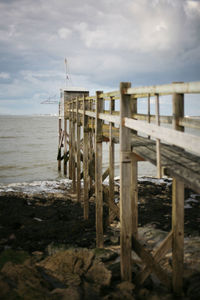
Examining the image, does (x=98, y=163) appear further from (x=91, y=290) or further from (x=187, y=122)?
(x=187, y=122)

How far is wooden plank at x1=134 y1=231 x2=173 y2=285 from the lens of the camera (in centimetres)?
396

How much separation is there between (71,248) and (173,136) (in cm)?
461

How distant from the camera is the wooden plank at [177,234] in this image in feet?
11.9

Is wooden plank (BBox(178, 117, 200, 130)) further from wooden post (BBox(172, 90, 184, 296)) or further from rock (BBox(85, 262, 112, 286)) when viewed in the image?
rock (BBox(85, 262, 112, 286))

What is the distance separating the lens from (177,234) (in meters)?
3.82

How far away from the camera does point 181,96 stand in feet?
10.4

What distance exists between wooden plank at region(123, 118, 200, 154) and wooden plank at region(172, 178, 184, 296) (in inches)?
32.8

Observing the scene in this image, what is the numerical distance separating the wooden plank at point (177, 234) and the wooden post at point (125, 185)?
733mm

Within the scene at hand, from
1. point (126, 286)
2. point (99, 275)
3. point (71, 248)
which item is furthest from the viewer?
point (71, 248)

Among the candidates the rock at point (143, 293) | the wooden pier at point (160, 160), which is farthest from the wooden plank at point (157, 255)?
the rock at point (143, 293)

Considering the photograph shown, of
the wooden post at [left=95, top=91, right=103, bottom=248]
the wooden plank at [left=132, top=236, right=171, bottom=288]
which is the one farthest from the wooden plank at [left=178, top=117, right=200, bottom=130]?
the wooden post at [left=95, top=91, right=103, bottom=248]

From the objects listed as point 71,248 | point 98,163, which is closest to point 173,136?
point 98,163

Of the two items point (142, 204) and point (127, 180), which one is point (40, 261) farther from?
point (142, 204)

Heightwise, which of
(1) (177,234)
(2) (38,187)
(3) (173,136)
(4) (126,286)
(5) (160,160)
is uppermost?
(3) (173,136)
